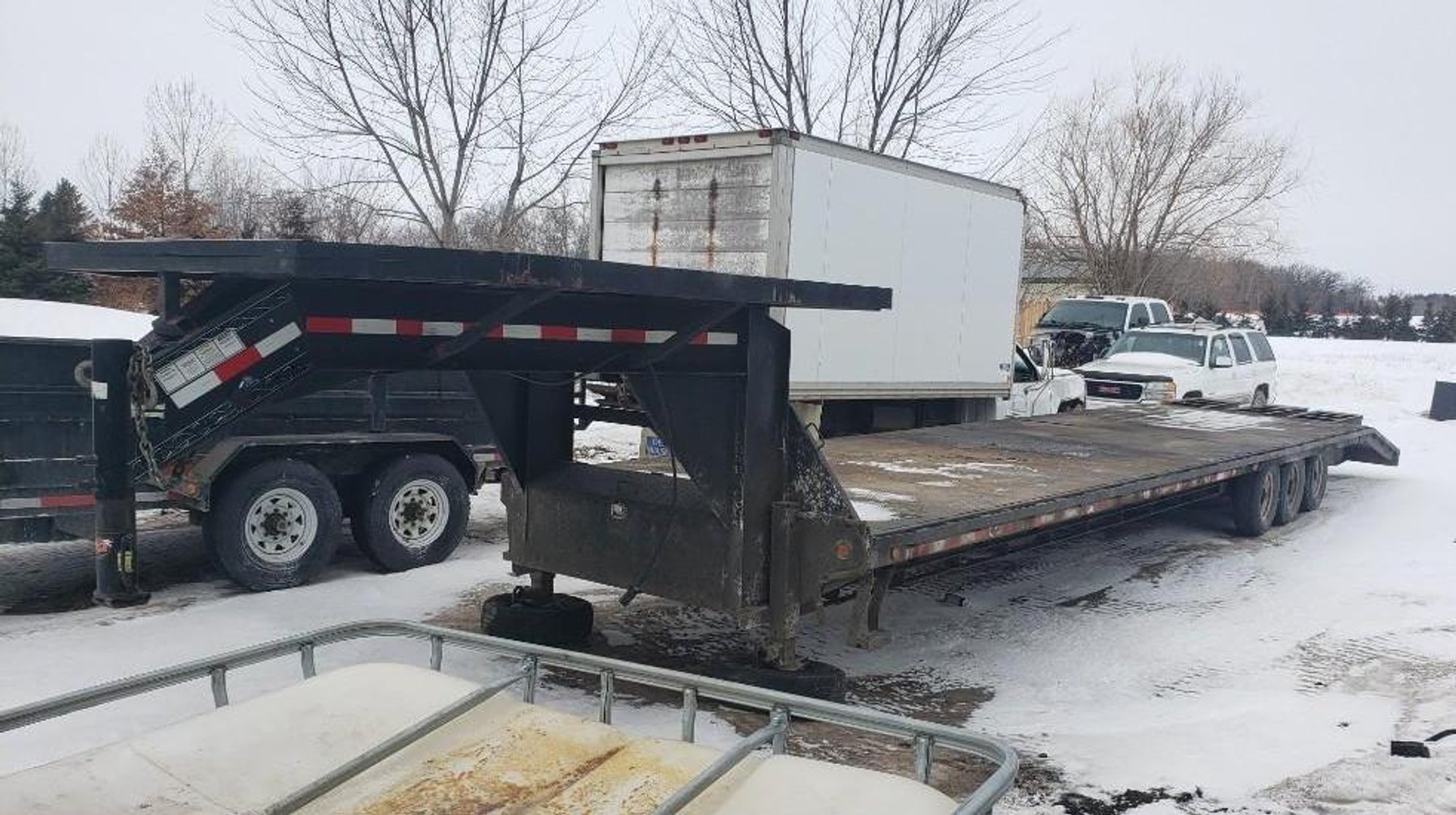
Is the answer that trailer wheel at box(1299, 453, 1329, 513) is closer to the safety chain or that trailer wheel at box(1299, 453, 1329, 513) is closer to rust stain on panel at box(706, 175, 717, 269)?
rust stain on panel at box(706, 175, 717, 269)

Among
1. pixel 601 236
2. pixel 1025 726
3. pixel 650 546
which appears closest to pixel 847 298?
pixel 650 546

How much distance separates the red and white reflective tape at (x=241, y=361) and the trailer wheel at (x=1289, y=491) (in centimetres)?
1000

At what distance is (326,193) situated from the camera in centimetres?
1939

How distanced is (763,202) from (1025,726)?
6189 millimetres

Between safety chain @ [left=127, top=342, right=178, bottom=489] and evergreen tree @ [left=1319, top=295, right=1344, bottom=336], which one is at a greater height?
evergreen tree @ [left=1319, top=295, right=1344, bottom=336]

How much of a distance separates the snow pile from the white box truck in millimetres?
7998

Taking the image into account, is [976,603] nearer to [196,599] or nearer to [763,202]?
[763,202]

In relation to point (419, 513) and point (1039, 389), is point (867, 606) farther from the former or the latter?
point (1039, 389)

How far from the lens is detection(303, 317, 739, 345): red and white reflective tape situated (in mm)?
4523

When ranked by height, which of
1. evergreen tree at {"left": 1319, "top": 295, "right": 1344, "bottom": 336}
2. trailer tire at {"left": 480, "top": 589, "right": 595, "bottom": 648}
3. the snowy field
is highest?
evergreen tree at {"left": 1319, "top": 295, "right": 1344, "bottom": 336}

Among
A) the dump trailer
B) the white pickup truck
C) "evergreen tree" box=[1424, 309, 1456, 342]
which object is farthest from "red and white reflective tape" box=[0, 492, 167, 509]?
"evergreen tree" box=[1424, 309, 1456, 342]

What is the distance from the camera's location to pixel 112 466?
6.30 meters

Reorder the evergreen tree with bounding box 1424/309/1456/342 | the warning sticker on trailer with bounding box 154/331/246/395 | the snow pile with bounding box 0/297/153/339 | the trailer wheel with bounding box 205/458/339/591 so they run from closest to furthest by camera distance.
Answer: the warning sticker on trailer with bounding box 154/331/246/395 < the trailer wheel with bounding box 205/458/339/591 < the snow pile with bounding box 0/297/153/339 < the evergreen tree with bounding box 1424/309/1456/342

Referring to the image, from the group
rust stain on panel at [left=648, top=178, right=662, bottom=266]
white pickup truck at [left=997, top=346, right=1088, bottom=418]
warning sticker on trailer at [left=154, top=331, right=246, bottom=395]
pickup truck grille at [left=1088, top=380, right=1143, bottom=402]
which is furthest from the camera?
pickup truck grille at [left=1088, top=380, right=1143, bottom=402]
